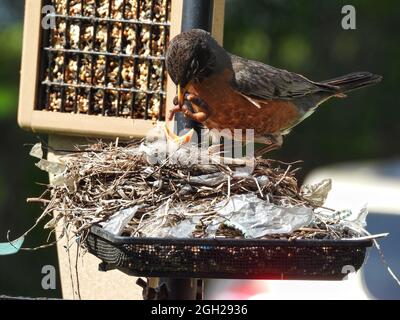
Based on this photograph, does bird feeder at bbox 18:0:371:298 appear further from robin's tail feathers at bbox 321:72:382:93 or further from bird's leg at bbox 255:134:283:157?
robin's tail feathers at bbox 321:72:382:93

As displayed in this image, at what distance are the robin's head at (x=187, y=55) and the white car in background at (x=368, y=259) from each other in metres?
1.95

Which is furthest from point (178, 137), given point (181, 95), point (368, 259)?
point (368, 259)

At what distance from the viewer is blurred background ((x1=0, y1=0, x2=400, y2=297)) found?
1209cm

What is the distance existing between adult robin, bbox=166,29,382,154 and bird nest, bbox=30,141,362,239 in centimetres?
33

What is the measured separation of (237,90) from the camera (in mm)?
4965

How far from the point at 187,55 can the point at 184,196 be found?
2.28 ft

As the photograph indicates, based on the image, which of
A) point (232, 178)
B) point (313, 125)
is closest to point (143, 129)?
point (232, 178)

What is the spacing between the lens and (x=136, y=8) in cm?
523

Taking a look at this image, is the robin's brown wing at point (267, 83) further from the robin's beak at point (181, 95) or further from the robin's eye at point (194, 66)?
the robin's beak at point (181, 95)

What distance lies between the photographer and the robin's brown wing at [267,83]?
198 inches
